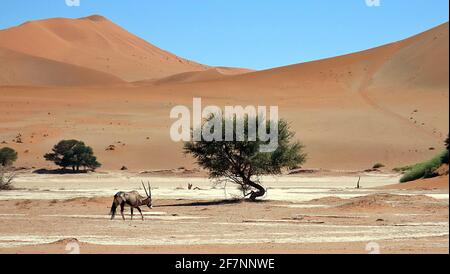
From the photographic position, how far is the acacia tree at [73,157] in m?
61.8

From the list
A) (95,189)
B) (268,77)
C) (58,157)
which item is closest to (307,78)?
(268,77)

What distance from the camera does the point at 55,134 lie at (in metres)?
80.3

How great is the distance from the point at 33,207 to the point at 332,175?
31180 mm

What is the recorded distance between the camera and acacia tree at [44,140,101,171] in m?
61.8

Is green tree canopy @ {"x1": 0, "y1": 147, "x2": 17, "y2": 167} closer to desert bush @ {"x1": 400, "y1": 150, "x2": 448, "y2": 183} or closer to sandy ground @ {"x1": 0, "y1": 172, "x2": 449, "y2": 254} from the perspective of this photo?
sandy ground @ {"x1": 0, "y1": 172, "x2": 449, "y2": 254}

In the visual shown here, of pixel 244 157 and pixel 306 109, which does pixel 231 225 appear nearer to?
pixel 244 157

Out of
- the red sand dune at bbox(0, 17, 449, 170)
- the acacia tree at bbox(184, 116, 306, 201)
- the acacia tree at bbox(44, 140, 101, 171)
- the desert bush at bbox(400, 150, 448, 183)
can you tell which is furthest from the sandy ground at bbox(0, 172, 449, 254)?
the acacia tree at bbox(44, 140, 101, 171)

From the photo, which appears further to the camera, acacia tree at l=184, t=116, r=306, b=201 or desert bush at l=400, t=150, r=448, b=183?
desert bush at l=400, t=150, r=448, b=183

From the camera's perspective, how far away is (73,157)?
61.9m

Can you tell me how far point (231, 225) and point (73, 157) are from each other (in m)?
39.9

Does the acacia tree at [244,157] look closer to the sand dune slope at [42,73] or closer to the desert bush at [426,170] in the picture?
the desert bush at [426,170]

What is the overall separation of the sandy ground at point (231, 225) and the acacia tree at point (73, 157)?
72.4ft

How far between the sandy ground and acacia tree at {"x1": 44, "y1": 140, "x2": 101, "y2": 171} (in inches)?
869

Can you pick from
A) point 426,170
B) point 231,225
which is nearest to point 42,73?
point 426,170
